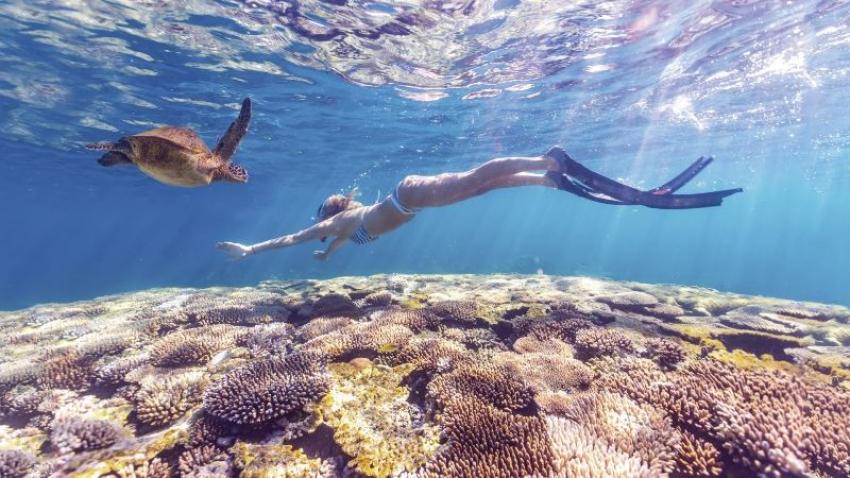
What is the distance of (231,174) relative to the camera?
404 cm

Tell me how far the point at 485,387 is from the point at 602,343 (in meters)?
2.02

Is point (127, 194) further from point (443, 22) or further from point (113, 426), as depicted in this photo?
point (113, 426)

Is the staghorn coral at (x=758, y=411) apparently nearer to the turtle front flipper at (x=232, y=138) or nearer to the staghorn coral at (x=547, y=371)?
the staghorn coral at (x=547, y=371)

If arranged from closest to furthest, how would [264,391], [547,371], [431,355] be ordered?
1. [264,391]
2. [547,371]
3. [431,355]

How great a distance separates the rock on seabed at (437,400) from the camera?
115 inches

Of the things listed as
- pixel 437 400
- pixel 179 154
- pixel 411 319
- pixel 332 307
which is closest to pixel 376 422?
pixel 437 400

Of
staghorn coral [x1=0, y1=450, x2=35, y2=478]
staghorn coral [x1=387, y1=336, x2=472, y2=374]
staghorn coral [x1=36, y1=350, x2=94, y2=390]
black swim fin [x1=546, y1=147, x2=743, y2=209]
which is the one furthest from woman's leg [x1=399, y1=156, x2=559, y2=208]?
staghorn coral [x1=0, y1=450, x2=35, y2=478]

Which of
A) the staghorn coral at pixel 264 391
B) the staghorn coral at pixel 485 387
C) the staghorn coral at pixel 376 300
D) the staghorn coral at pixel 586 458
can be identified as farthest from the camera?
the staghorn coral at pixel 376 300

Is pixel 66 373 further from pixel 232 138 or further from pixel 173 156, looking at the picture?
pixel 232 138

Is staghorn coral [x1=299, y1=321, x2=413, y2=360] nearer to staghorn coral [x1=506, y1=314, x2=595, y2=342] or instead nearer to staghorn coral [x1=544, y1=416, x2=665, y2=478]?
staghorn coral [x1=506, y1=314, x2=595, y2=342]

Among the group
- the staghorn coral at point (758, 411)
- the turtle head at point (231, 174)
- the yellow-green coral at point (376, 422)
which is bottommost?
the yellow-green coral at point (376, 422)

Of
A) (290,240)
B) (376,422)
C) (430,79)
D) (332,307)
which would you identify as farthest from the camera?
(430,79)

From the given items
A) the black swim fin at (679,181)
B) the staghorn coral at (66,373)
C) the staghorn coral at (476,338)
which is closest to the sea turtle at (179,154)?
the staghorn coral at (66,373)

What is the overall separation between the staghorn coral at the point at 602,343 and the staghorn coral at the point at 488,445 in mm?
1882
